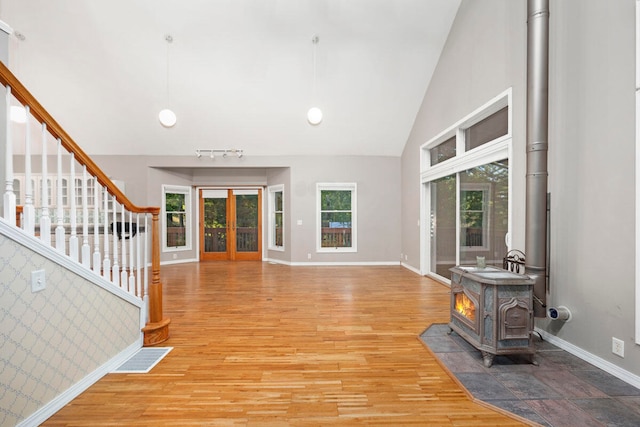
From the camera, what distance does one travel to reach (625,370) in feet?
6.79

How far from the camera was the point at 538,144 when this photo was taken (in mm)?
2574

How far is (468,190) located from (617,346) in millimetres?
2572

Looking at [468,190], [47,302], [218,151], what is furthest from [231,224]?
[47,302]

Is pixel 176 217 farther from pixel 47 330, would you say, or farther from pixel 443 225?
pixel 443 225

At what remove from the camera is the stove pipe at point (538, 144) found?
2543 mm

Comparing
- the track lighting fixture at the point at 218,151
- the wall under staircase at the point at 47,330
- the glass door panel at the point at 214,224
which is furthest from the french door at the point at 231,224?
the wall under staircase at the point at 47,330

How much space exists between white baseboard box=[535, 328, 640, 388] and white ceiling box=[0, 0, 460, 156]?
178 inches

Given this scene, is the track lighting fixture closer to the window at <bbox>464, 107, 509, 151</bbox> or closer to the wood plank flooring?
the wood plank flooring

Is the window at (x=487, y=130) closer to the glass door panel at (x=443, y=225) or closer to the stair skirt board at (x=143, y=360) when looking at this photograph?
the glass door panel at (x=443, y=225)

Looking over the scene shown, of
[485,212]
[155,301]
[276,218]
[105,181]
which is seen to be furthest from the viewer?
[276,218]

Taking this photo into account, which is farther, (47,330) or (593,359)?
(593,359)

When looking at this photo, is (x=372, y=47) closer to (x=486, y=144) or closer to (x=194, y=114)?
(x=486, y=144)

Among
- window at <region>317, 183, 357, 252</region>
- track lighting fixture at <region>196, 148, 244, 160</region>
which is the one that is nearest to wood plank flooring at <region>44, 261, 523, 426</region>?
window at <region>317, 183, 357, 252</region>

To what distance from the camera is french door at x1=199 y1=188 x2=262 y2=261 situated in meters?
7.85
